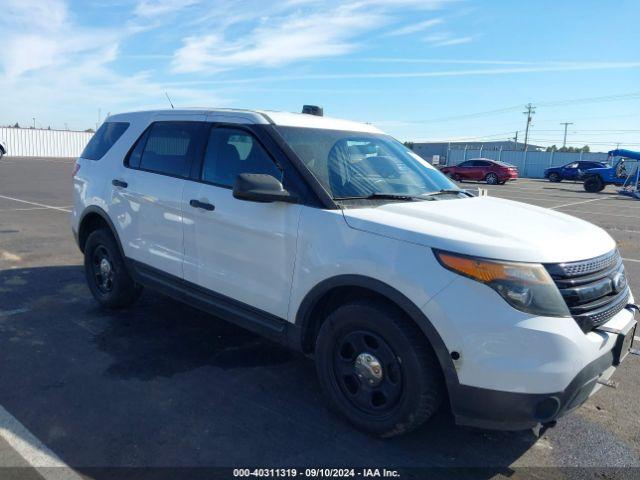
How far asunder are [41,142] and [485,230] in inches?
2120

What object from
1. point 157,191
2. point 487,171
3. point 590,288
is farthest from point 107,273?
point 487,171

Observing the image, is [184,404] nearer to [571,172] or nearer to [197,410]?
[197,410]

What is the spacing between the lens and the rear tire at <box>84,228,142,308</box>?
4934 mm

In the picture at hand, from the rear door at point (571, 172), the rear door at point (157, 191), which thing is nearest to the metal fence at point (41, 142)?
the rear door at point (571, 172)

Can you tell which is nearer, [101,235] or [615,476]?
[615,476]

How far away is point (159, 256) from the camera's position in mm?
4379

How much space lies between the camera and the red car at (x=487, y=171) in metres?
31.1

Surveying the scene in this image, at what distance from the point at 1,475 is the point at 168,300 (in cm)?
294

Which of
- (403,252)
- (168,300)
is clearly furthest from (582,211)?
(403,252)

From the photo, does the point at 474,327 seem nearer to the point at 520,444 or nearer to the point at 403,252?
the point at 403,252

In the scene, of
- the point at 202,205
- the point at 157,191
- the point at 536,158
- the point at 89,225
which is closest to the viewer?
the point at 202,205

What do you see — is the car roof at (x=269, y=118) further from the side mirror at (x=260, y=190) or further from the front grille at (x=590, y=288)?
the front grille at (x=590, y=288)

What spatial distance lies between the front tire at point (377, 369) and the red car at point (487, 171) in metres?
29.1

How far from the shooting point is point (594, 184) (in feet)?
93.2
